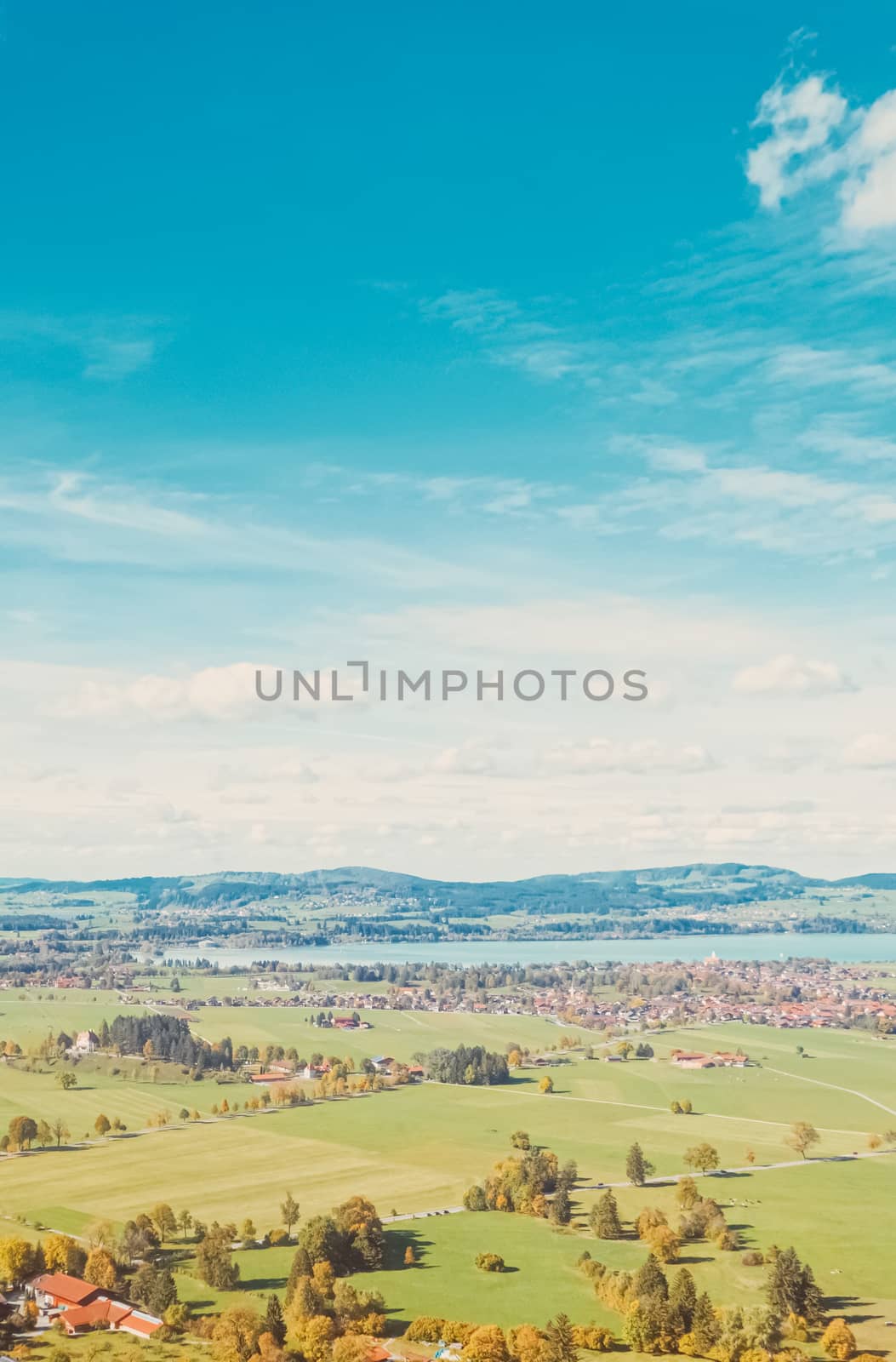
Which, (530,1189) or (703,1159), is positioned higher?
(530,1189)

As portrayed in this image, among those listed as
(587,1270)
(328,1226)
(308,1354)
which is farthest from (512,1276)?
(308,1354)

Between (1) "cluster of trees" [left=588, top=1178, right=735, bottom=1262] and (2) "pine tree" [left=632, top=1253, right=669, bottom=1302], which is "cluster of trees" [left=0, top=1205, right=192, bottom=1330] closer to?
(2) "pine tree" [left=632, top=1253, right=669, bottom=1302]

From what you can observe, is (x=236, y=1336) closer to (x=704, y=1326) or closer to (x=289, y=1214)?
(x=289, y=1214)

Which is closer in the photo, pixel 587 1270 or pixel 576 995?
pixel 587 1270

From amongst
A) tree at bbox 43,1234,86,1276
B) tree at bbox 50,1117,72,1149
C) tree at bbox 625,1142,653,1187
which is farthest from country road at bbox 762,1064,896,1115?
tree at bbox 43,1234,86,1276

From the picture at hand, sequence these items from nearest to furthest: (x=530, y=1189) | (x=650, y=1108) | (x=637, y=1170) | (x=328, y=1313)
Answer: (x=328, y=1313), (x=530, y=1189), (x=637, y=1170), (x=650, y=1108)

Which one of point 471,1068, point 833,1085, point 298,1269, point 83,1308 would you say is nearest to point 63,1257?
point 83,1308

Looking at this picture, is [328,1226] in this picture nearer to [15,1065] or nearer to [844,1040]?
[15,1065]
